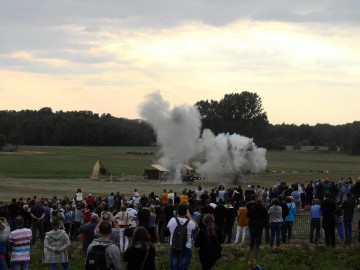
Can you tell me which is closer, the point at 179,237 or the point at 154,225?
the point at 179,237

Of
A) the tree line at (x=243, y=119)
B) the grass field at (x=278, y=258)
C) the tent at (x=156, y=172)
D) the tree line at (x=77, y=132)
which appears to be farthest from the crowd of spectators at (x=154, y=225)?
the tree line at (x=77, y=132)

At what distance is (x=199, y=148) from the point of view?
2953 inches

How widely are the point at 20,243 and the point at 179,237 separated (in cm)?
307

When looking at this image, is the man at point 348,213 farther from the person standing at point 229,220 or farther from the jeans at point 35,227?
the jeans at point 35,227

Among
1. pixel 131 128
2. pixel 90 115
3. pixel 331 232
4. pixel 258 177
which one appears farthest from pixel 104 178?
pixel 90 115

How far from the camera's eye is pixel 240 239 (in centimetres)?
2150

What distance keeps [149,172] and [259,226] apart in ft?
165

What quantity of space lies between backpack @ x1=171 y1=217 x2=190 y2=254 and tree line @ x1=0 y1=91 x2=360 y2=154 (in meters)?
110

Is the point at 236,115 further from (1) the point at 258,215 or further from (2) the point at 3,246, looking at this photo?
(2) the point at 3,246

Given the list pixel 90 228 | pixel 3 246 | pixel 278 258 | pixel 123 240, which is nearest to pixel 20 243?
pixel 3 246

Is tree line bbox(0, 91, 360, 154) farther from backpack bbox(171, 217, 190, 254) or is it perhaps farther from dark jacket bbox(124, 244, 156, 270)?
dark jacket bbox(124, 244, 156, 270)

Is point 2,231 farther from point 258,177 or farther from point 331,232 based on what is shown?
point 258,177

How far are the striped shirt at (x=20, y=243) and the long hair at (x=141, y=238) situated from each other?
385 centimetres

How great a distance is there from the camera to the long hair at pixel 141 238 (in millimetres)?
9688
